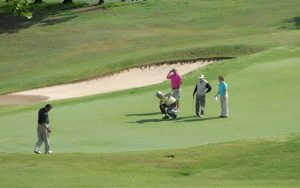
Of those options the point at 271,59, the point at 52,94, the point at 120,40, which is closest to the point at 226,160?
the point at 271,59

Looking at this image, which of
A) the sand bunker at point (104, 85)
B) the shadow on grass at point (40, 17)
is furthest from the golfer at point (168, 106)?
the shadow on grass at point (40, 17)

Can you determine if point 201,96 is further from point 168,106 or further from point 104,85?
point 104,85

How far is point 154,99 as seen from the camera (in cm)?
3428

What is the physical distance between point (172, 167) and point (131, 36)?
39037 millimetres

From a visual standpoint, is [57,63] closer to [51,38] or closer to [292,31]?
[51,38]

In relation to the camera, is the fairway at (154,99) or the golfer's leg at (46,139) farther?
the golfer's leg at (46,139)

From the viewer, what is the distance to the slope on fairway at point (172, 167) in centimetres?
1934

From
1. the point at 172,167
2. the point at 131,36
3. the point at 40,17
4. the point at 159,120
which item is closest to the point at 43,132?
the point at 172,167

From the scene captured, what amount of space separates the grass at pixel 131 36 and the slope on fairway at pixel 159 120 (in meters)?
11.9

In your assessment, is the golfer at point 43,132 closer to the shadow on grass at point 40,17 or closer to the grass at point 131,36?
the grass at point 131,36

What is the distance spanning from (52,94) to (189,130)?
19.0m

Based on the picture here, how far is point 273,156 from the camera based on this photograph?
845 inches

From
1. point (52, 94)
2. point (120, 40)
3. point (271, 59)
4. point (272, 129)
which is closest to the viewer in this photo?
point (272, 129)

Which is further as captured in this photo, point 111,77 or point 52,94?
point 111,77
